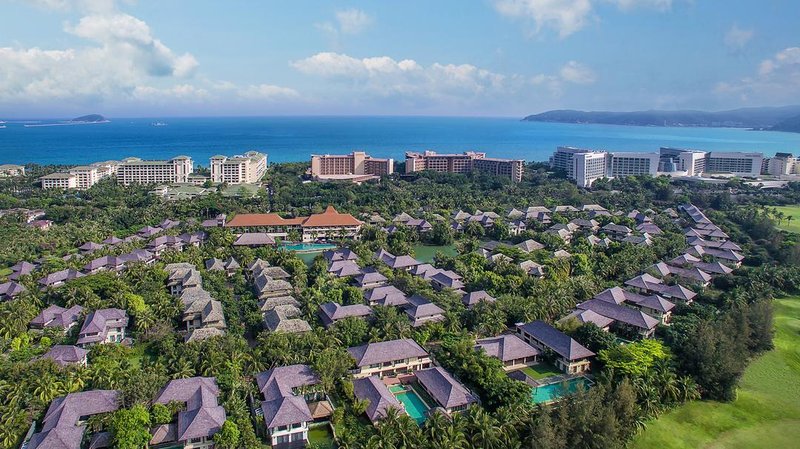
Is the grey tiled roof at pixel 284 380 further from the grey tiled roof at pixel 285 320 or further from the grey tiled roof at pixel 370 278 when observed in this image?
the grey tiled roof at pixel 370 278

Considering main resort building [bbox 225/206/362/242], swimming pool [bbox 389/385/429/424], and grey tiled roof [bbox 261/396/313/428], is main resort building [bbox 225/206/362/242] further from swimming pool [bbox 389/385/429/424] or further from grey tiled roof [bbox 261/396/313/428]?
grey tiled roof [bbox 261/396/313/428]

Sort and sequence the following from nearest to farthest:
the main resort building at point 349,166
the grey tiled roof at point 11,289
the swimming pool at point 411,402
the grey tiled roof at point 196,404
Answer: the grey tiled roof at point 196,404 → the swimming pool at point 411,402 → the grey tiled roof at point 11,289 → the main resort building at point 349,166

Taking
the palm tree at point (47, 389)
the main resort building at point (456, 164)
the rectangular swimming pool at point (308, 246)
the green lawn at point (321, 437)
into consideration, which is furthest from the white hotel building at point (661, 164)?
the palm tree at point (47, 389)

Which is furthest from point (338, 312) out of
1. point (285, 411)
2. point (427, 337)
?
point (285, 411)

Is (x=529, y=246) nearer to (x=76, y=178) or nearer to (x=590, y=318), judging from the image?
(x=590, y=318)

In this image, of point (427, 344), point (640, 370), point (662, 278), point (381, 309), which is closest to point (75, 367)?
point (381, 309)

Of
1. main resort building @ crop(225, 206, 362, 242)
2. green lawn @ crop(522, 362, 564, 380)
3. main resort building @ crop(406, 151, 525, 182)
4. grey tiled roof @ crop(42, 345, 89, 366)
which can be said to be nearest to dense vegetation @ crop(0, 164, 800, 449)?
grey tiled roof @ crop(42, 345, 89, 366)

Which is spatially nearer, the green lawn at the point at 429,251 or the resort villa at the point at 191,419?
the resort villa at the point at 191,419
